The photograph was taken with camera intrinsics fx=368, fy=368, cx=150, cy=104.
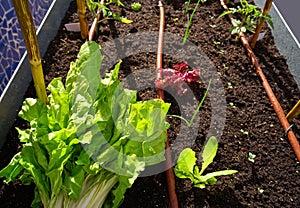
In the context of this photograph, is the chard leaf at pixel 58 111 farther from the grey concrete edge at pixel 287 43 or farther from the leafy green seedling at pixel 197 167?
the grey concrete edge at pixel 287 43

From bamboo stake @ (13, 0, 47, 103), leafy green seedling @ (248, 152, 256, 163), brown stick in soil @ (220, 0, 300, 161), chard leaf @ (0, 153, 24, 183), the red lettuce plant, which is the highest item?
bamboo stake @ (13, 0, 47, 103)

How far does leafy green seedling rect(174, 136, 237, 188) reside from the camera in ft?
4.65

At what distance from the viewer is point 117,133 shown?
1.29 m

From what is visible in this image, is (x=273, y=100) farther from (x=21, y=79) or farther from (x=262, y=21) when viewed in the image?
(x=21, y=79)

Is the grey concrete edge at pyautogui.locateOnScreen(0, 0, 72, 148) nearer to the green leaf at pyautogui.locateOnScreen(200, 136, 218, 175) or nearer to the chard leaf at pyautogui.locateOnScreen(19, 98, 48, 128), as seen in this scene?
the chard leaf at pyautogui.locateOnScreen(19, 98, 48, 128)

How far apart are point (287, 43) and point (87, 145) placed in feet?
4.77

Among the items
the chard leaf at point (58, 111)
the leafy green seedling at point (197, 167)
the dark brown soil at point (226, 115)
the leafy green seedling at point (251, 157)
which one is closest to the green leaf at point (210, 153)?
the leafy green seedling at point (197, 167)

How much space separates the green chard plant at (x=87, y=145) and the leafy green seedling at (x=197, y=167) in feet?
0.38

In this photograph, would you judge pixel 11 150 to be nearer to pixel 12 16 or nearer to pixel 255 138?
pixel 12 16

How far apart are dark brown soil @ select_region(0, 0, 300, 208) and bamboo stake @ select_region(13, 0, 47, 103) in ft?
0.91

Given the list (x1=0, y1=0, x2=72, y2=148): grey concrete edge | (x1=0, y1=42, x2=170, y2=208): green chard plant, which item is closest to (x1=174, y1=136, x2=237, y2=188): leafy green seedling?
(x1=0, y1=42, x2=170, y2=208): green chard plant

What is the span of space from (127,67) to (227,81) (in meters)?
0.53

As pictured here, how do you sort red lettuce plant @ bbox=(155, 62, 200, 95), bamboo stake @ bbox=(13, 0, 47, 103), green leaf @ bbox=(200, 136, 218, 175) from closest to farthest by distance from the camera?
bamboo stake @ bbox=(13, 0, 47, 103) → green leaf @ bbox=(200, 136, 218, 175) → red lettuce plant @ bbox=(155, 62, 200, 95)

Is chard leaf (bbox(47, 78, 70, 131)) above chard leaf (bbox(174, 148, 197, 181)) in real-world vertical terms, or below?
above
